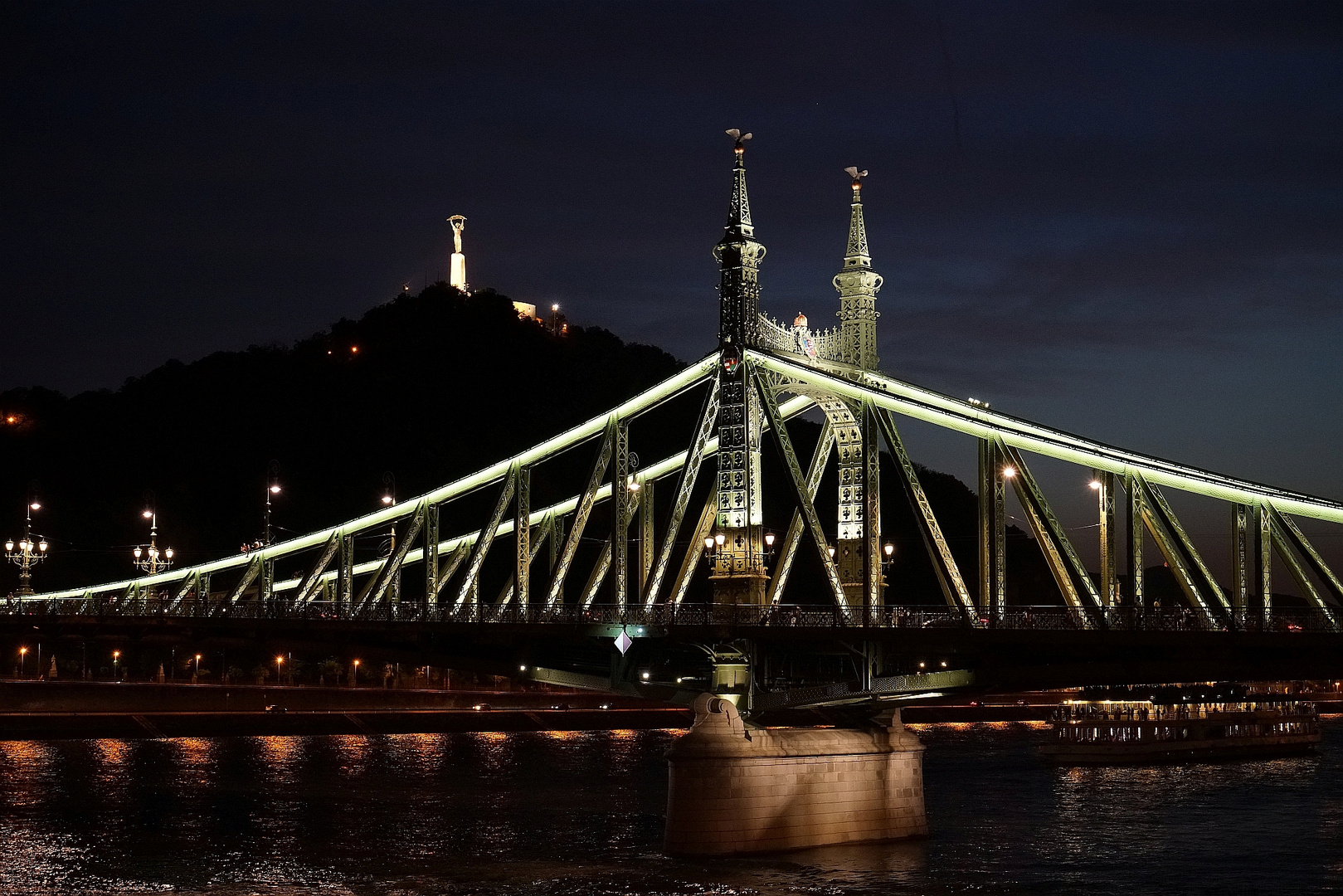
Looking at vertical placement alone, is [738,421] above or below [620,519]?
above

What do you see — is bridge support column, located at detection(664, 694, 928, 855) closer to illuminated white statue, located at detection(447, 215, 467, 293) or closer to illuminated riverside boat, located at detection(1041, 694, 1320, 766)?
illuminated riverside boat, located at detection(1041, 694, 1320, 766)

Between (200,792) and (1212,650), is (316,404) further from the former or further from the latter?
(1212,650)

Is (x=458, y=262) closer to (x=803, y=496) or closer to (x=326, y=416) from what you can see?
(x=326, y=416)

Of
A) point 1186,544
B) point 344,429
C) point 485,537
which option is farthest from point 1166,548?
point 344,429

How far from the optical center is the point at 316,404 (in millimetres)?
162625

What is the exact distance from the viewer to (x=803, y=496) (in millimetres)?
46906

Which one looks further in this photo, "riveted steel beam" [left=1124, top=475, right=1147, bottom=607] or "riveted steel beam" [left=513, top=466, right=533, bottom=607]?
"riveted steel beam" [left=513, top=466, right=533, bottom=607]

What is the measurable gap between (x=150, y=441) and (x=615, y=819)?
118 m

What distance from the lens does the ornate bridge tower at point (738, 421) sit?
50906mm

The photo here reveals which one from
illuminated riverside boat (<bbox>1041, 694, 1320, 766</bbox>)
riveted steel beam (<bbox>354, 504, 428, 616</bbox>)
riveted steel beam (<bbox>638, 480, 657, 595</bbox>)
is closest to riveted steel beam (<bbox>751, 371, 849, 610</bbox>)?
riveted steel beam (<bbox>638, 480, 657, 595</bbox>)

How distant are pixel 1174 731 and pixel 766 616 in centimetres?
4511

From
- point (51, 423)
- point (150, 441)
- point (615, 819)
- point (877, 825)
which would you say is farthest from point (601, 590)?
point (877, 825)

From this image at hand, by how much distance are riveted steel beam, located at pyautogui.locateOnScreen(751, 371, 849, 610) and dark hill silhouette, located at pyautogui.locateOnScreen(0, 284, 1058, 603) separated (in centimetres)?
8558

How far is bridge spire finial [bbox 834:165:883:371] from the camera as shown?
53.6 m
